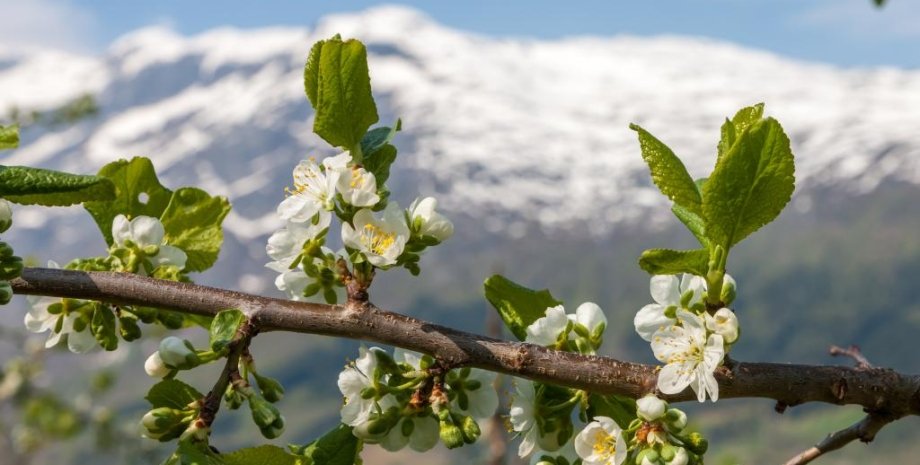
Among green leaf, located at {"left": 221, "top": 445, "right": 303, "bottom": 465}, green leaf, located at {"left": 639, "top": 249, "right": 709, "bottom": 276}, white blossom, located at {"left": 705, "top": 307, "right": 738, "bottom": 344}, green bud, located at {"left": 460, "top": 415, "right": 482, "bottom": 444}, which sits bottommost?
green bud, located at {"left": 460, "top": 415, "right": 482, "bottom": 444}

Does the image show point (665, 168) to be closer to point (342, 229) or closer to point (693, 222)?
point (693, 222)

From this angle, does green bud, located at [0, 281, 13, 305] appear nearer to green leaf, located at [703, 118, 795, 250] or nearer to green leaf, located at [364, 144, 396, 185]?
green leaf, located at [364, 144, 396, 185]

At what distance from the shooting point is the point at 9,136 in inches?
90.7

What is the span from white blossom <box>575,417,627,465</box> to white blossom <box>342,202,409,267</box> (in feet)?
1.97

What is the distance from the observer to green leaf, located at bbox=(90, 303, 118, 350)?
239 centimetres

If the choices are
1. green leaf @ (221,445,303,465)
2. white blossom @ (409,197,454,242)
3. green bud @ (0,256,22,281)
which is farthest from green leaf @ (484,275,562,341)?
green bud @ (0,256,22,281)

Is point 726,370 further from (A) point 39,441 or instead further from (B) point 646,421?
(A) point 39,441

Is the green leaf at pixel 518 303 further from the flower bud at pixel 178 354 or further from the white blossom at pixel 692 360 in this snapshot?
the flower bud at pixel 178 354

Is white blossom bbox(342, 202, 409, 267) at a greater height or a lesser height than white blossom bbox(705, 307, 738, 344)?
greater

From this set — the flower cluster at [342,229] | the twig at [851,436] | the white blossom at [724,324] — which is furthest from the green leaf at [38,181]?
the twig at [851,436]

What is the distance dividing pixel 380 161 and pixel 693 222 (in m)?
0.76

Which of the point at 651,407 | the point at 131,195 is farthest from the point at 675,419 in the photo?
the point at 131,195

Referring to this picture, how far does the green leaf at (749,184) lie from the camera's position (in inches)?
76.2

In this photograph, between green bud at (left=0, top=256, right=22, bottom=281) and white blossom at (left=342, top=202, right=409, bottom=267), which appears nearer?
green bud at (left=0, top=256, right=22, bottom=281)
